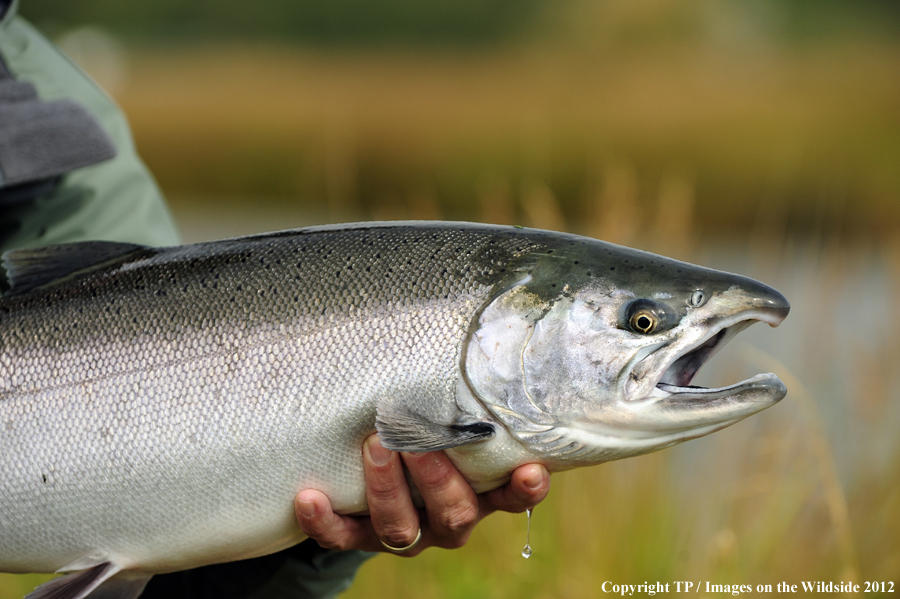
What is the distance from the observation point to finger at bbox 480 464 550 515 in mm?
1743

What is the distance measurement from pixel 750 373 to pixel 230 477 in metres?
3.20

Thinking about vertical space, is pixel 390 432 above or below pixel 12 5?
below

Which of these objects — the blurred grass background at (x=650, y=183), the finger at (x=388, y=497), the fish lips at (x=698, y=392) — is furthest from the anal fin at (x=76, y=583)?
the blurred grass background at (x=650, y=183)

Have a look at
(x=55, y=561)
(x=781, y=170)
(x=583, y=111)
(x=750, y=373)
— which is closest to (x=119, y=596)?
(x=55, y=561)

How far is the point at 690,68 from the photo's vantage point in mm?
21172

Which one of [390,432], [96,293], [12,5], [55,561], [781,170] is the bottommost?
[781,170]

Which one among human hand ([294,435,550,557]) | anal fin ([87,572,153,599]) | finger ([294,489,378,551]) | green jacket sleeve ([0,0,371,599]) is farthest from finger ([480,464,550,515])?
anal fin ([87,572,153,599])

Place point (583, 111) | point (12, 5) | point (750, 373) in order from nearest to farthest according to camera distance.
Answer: point (12, 5)
point (750, 373)
point (583, 111)

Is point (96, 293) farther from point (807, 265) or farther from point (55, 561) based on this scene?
point (807, 265)

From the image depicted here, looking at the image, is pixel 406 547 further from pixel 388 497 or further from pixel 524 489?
pixel 524 489

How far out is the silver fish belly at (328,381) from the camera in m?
1.70

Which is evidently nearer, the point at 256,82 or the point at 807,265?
the point at 807,265

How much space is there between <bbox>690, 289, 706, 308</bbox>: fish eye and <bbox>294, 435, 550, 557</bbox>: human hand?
1.55ft

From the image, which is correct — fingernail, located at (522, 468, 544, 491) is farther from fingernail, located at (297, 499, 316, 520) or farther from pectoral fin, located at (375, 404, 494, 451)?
fingernail, located at (297, 499, 316, 520)
